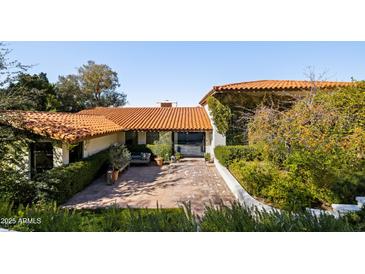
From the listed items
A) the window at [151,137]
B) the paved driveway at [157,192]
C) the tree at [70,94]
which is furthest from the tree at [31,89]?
the window at [151,137]

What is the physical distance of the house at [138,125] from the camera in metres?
6.51

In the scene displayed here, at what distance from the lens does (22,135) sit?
5617 millimetres

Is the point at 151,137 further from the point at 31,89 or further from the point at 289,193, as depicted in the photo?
the point at 289,193

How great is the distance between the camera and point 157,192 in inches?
268

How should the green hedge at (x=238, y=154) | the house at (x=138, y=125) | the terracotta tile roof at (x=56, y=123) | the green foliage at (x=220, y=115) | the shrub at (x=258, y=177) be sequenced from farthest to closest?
the green foliage at (x=220, y=115) → the green hedge at (x=238, y=154) → the house at (x=138, y=125) → the shrub at (x=258, y=177) → the terracotta tile roof at (x=56, y=123)

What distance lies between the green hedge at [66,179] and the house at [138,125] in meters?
0.58

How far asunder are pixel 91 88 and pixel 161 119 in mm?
8300

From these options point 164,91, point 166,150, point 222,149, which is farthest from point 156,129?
point 164,91

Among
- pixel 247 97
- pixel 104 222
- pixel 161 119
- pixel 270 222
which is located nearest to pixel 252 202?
pixel 270 222

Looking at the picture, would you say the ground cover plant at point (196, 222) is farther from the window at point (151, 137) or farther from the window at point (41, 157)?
the window at point (151, 137)

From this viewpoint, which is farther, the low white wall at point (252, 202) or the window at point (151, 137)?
the window at point (151, 137)
